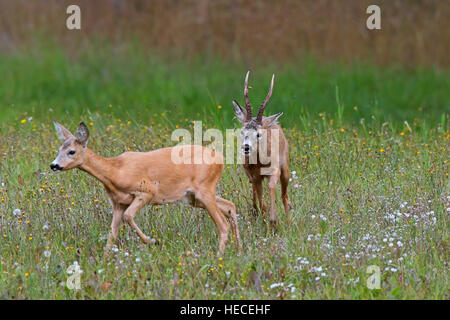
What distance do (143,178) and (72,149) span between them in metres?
0.71

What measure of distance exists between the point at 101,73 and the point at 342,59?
4825mm

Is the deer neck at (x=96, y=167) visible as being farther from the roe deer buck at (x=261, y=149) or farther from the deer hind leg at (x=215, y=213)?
the roe deer buck at (x=261, y=149)

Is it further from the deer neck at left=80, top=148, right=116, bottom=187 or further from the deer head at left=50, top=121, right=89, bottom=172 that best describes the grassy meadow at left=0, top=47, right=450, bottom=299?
the deer head at left=50, top=121, right=89, bottom=172

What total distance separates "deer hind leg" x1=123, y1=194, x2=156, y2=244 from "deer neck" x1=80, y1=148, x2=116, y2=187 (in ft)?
1.01

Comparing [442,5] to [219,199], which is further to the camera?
[442,5]

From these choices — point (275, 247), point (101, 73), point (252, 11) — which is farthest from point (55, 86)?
point (275, 247)

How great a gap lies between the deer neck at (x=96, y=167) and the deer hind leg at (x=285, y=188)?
6.80ft

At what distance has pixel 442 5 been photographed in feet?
56.0

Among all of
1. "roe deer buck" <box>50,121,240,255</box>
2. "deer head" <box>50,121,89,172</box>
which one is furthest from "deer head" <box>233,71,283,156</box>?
"deer head" <box>50,121,89,172</box>

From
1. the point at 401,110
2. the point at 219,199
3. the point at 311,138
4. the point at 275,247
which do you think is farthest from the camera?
the point at 401,110

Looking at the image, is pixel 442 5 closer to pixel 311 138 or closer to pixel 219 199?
pixel 311 138

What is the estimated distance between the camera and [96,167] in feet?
24.8

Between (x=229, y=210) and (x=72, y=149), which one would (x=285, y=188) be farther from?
(x=72, y=149)

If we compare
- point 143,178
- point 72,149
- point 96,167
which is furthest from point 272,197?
point 72,149
